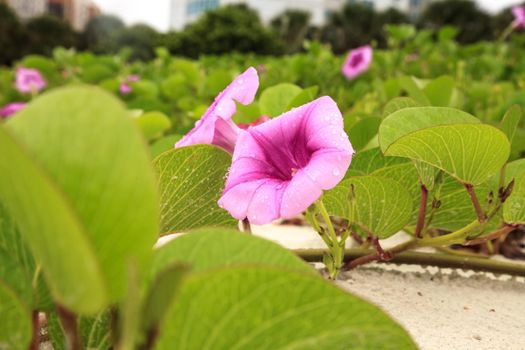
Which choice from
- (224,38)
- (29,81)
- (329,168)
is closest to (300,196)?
(329,168)

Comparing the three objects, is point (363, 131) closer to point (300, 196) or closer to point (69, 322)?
point (300, 196)

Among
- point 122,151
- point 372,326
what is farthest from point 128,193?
point 372,326

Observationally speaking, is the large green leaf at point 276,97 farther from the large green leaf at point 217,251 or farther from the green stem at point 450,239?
the large green leaf at point 217,251

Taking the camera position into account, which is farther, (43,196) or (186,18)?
(186,18)

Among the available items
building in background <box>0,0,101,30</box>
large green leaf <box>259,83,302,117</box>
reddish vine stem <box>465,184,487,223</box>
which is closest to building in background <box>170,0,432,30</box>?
building in background <box>0,0,101,30</box>

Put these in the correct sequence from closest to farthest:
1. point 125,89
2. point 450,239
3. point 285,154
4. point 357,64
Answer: point 285,154 → point 450,239 → point 125,89 → point 357,64

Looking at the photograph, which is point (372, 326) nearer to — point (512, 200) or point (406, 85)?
point (512, 200)

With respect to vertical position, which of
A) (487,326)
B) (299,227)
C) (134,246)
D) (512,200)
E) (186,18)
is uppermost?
(134,246)
